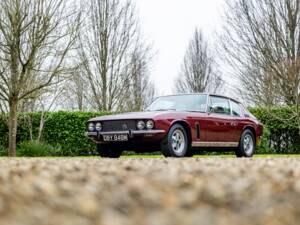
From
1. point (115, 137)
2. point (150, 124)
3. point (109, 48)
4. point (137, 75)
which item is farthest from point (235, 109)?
point (137, 75)

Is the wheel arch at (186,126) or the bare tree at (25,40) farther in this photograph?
the bare tree at (25,40)

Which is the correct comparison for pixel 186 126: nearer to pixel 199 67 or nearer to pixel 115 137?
pixel 115 137

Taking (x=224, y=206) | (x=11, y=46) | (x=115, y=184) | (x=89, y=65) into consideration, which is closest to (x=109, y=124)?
(x=11, y=46)

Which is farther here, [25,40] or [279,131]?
[279,131]

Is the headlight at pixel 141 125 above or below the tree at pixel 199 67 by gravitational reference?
below

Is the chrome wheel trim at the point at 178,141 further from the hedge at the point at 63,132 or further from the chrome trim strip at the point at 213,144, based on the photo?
the hedge at the point at 63,132

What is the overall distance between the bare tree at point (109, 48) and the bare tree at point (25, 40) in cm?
683

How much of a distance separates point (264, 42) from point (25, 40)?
10412 millimetres

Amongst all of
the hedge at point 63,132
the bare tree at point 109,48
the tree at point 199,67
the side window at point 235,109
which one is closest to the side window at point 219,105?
the side window at point 235,109

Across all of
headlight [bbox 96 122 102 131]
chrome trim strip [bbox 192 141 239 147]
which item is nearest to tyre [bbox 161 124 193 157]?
chrome trim strip [bbox 192 141 239 147]

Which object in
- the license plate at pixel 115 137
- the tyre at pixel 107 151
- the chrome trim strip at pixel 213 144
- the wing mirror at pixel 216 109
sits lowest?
the tyre at pixel 107 151

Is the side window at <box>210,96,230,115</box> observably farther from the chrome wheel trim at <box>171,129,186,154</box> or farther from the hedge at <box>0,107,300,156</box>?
the hedge at <box>0,107,300,156</box>

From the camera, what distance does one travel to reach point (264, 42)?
68.4 feet

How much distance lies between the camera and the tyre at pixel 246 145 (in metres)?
11.3
